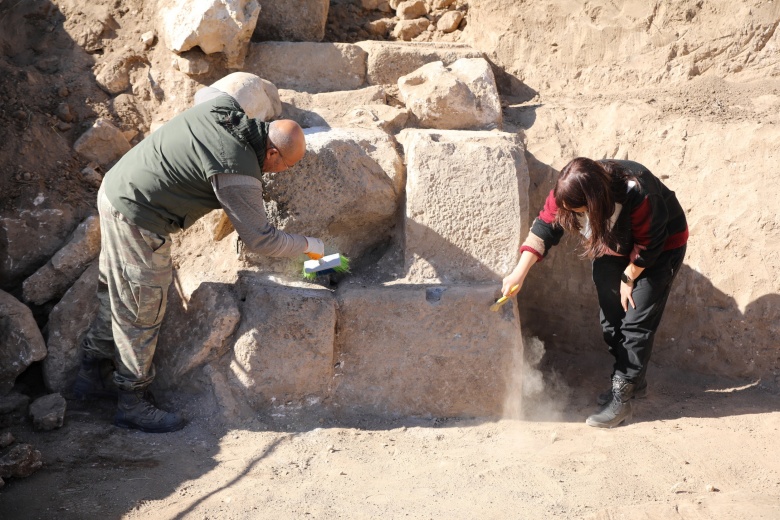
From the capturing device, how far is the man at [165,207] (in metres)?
3.08

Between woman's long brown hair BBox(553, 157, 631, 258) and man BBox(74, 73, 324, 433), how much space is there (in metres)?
1.14

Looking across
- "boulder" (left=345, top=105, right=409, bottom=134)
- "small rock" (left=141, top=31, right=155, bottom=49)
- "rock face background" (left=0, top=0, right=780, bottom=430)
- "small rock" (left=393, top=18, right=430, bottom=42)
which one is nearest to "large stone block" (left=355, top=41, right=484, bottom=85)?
"rock face background" (left=0, top=0, right=780, bottom=430)

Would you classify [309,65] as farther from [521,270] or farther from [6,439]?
[6,439]

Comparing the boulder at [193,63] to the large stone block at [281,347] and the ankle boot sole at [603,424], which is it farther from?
the ankle boot sole at [603,424]

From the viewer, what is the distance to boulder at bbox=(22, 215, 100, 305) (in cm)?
379

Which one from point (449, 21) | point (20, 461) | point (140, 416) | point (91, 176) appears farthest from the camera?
point (449, 21)

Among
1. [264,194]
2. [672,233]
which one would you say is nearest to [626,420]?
[672,233]

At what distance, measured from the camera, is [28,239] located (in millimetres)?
3885

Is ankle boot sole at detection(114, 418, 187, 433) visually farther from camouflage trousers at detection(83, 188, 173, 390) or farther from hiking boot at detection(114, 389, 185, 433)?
camouflage trousers at detection(83, 188, 173, 390)

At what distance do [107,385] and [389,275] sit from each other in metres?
1.49

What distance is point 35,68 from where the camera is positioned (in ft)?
14.2

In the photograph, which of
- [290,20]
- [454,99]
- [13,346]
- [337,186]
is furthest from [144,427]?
[290,20]

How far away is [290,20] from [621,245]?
8.95 feet

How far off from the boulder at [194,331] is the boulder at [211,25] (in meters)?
1.45
